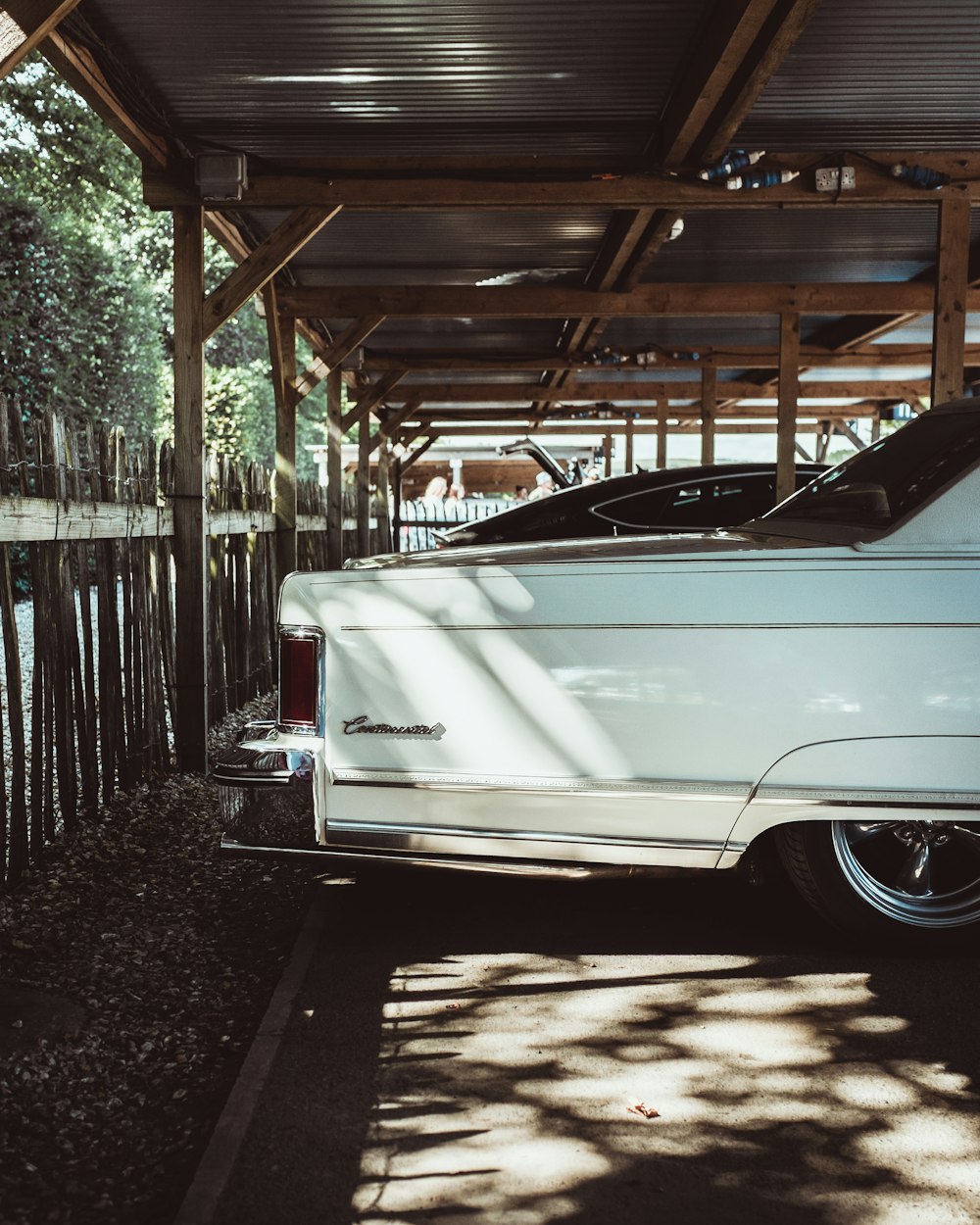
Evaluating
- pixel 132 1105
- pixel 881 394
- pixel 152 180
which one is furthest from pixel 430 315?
pixel 881 394

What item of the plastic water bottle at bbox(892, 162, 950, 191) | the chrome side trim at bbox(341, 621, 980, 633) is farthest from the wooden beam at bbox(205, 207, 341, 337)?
the chrome side trim at bbox(341, 621, 980, 633)

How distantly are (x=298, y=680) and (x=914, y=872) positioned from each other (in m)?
2.11

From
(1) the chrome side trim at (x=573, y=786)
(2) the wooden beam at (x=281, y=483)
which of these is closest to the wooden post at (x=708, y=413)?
(2) the wooden beam at (x=281, y=483)

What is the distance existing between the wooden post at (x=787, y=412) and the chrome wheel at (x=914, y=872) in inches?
243

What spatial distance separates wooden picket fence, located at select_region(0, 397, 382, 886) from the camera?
16.6ft

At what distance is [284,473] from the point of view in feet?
37.4

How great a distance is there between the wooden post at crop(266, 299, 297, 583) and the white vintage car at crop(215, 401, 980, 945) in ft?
23.3

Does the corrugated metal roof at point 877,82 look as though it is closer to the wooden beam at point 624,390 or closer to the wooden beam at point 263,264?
the wooden beam at point 263,264

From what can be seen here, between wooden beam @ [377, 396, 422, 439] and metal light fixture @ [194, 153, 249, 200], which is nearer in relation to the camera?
metal light fixture @ [194, 153, 249, 200]

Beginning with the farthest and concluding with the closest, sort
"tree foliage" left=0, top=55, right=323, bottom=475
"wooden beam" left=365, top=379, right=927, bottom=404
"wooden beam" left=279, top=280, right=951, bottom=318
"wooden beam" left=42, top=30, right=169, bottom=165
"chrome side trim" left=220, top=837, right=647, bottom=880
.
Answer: "wooden beam" left=365, top=379, right=927, bottom=404 < "tree foliage" left=0, top=55, right=323, bottom=475 < "wooden beam" left=279, top=280, right=951, bottom=318 < "wooden beam" left=42, top=30, right=169, bottom=165 < "chrome side trim" left=220, top=837, right=647, bottom=880

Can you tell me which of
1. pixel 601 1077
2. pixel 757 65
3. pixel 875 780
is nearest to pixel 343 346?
pixel 757 65

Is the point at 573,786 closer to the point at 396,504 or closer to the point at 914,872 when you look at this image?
the point at 914,872

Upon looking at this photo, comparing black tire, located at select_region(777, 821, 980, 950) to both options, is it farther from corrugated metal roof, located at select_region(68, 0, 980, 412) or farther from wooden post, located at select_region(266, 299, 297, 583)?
wooden post, located at select_region(266, 299, 297, 583)

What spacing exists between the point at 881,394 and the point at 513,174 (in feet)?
54.4
